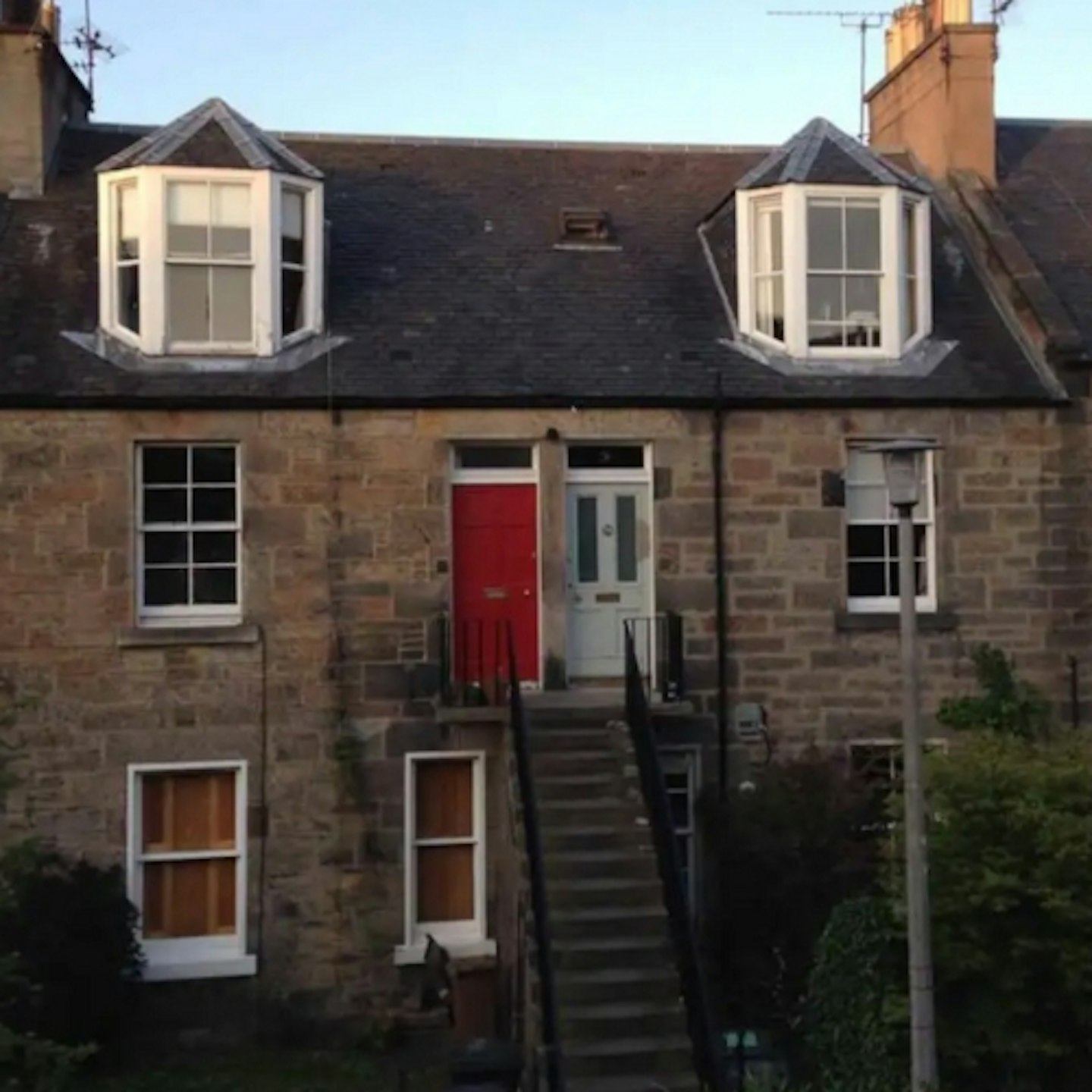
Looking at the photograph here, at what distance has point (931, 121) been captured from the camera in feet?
59.1

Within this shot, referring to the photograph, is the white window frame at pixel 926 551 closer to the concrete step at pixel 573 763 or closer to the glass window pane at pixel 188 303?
the concrete step at pixel 573 763

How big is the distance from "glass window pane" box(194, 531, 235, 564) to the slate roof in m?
8.85

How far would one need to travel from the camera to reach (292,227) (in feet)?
48.8

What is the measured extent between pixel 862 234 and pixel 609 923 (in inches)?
309

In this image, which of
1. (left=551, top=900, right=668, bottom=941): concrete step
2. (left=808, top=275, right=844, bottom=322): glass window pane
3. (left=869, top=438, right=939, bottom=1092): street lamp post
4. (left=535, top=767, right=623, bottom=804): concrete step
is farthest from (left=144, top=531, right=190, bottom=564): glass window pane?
(left=869, top=438, right=939, bottom=1092): street lamp post

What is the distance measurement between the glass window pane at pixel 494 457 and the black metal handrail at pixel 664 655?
1.99 metres

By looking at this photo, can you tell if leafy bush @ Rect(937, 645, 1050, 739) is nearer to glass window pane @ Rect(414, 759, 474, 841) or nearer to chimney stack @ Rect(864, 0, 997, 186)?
glass window pane @ Rect(414, 759, 474, 841)

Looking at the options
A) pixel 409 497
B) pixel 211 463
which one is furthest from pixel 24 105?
pixel 409 497

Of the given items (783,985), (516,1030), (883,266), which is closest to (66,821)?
(516,1030)

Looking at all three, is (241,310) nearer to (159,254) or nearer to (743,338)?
(159,254)

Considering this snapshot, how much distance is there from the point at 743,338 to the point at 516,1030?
289 inches

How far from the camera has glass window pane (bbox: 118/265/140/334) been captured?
47.5ft

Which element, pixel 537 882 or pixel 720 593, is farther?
pixel 720 593

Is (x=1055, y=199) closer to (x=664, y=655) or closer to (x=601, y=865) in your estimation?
(x=664, y=655)
